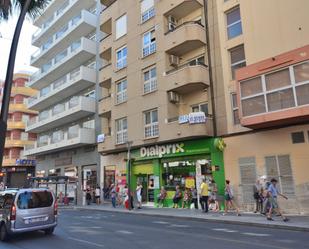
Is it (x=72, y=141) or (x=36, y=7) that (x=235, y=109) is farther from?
(x=72, y=141)

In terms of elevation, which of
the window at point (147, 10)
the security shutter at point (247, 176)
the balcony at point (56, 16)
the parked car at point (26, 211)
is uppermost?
the balcony at point (56, 16)

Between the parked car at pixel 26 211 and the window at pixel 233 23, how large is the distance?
548 inches

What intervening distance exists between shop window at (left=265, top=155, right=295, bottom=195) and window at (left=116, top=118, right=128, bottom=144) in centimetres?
1147

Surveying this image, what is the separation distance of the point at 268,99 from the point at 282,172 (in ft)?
12.3

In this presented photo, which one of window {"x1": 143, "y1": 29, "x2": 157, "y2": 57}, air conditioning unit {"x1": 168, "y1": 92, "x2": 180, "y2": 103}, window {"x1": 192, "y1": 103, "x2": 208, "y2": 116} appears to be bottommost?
window {"x1": 192, "y1": 103, "x2": 208, "y2": 116}

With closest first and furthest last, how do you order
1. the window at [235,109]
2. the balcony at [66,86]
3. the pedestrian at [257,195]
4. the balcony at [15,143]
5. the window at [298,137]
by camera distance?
the window at [298,137]
the pedestrian at [257,195]
the window at [235,109]
the balcony at [66,86]
the balcony at [15,143]

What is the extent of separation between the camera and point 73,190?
98.7ft

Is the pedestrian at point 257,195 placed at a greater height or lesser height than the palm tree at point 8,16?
lesser

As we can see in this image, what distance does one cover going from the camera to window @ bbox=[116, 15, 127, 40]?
27.8 metres

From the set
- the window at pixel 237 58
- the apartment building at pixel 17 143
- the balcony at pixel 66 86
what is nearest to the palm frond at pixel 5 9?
the window at pixel 237 58

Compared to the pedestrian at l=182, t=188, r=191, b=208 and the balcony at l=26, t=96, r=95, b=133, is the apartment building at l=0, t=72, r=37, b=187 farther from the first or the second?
the pedestrian at l=182, t=188, r=191, b=208

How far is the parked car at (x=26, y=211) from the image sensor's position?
1105 centimetres

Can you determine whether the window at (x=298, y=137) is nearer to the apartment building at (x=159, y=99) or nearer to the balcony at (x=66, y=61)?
the apartment building at (x=159, y=99)

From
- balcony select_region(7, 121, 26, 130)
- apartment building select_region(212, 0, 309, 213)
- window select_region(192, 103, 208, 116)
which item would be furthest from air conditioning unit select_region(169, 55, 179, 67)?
balcony select_region(7, 121, 26, 130)
